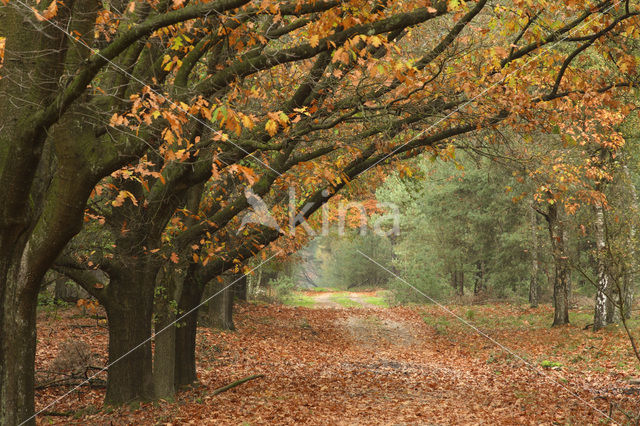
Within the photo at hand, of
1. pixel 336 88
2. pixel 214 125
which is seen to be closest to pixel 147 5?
pixel 214 125

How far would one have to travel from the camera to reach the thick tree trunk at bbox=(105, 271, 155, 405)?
342 inches

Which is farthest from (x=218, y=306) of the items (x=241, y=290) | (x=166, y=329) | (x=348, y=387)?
(x=166, y=329)

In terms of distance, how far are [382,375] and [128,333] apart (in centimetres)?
652

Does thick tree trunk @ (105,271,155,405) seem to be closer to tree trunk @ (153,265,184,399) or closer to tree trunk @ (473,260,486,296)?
tree trunk @ (153,265,184,399)

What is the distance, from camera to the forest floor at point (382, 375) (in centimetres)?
864

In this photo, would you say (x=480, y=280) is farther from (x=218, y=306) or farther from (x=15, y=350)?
(x=15, y=350)

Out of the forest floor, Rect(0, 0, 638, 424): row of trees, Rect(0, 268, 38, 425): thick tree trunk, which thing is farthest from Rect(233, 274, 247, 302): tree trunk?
Rect(0, 268, 38, 425): thick tree trunk

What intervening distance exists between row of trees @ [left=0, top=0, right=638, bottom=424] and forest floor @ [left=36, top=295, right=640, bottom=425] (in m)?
1.45

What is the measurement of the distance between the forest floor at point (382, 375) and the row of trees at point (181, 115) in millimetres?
1448

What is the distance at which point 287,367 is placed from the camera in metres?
14.3

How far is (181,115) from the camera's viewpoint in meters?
5.61

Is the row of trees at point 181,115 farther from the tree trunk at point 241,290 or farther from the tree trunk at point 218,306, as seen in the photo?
the tree trunk at point 241,290

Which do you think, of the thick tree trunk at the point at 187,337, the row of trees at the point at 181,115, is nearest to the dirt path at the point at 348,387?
the thick tree trunk at the point at 187,337

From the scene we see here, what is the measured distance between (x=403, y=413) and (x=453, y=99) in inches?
198
